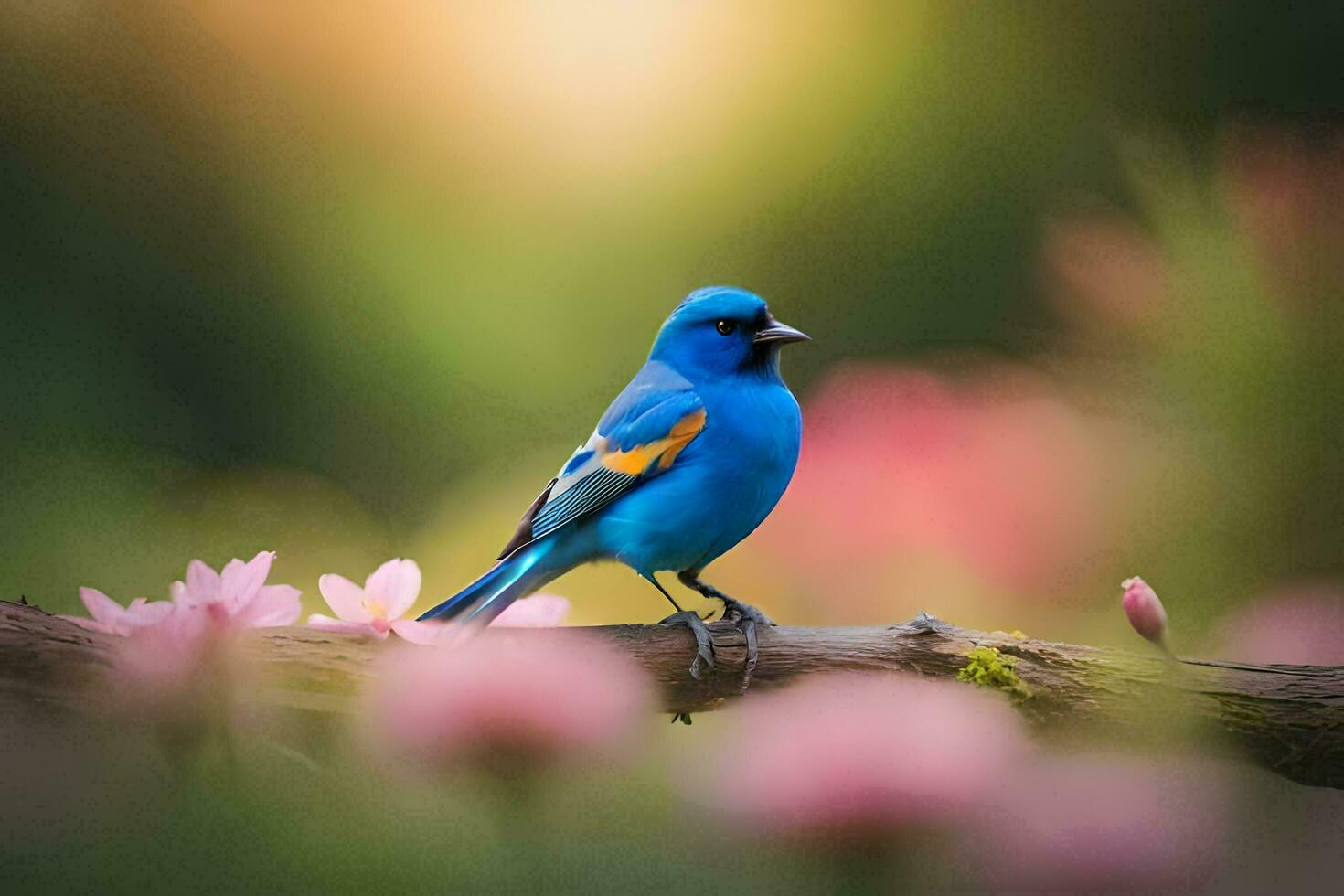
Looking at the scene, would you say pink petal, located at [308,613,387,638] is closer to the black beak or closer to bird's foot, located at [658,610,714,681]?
bird's foot, located at [658,610,714,681]

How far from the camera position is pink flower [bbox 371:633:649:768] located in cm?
82

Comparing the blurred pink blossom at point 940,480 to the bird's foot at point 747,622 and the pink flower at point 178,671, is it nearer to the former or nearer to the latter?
the bird's foot at point 747,622

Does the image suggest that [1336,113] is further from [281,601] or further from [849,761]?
[281,601]

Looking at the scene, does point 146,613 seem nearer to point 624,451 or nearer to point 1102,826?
point 624,451

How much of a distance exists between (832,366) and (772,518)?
22 cm

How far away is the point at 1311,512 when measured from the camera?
4.25ft

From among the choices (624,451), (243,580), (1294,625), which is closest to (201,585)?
(243,580)

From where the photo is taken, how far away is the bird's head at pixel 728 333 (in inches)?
38.6

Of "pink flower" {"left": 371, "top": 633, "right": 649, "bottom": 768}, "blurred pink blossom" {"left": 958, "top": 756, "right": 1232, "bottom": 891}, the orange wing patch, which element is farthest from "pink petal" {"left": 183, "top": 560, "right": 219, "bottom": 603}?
"blurred pink blossom" {"left": 958, "top": 756, "right": 1232, "bottom": 891}

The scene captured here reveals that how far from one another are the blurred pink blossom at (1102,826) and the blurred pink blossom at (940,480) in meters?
0.26

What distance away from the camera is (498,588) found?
2.87 feet

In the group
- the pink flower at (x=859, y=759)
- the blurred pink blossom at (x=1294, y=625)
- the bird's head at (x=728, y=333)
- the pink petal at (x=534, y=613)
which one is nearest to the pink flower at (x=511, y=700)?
the pink petal at (x=534, y=613)

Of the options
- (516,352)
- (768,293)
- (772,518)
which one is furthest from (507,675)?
(768,293)

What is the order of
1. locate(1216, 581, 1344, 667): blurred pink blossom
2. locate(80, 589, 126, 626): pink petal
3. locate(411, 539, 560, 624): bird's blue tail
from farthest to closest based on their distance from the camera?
locate(1216, 581, 1344, 667): blurred pink blossom
locate(411, 539, 560, 624): bird's blue tail
locate(80, 589, 126, 626): pink petal
